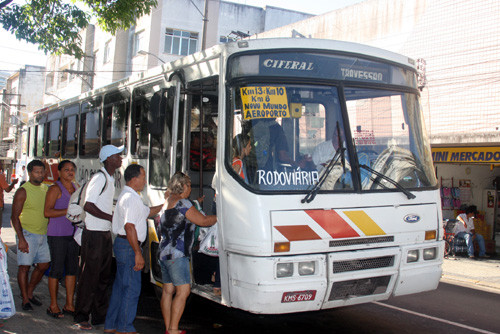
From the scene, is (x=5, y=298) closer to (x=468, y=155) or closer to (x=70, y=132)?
(x=70, y=132)

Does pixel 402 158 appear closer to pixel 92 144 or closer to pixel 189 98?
pixel 189 98

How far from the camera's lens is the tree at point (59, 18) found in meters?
10.2

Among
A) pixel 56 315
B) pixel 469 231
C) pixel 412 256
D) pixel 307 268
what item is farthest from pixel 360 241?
pixel 469 231

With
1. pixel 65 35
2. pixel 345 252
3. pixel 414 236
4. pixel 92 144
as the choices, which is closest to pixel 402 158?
pixel 414 236

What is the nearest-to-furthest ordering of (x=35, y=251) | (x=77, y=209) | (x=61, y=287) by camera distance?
(x=77, y=209) < (x=35, y=251) < (x=61, y=287)

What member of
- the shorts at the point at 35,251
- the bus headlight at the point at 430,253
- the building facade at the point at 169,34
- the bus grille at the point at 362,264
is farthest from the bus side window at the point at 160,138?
the building facade at the point at 169,34

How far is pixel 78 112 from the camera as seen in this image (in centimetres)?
1010

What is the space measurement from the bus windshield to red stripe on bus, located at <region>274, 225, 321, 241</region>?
14.6 inches

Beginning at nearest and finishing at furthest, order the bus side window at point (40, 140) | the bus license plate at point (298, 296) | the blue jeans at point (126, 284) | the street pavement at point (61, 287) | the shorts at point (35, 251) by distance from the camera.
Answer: the bus license plate at point (298, 296)
the blue jeans at point (126, 284)
the street pavement at point (61, 287)
the shorts at point (35, 251)
the bus side window at point (40, 140)

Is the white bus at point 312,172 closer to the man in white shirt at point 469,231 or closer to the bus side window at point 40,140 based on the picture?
the bus side window at point 40,140

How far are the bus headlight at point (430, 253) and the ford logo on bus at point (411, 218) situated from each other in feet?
1.17

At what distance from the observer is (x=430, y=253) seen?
5469 mm

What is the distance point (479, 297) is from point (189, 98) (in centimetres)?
660

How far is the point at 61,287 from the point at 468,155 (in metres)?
10.9
